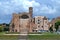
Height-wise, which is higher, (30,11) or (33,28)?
(30,11)

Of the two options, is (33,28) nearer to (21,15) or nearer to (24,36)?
(21,15)

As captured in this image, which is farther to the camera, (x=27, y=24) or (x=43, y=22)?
(x=43, y=22)

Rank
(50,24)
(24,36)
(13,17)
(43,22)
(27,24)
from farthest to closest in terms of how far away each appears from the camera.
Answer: (50,24) < (43,22) < (13,17) < (27,24) < (24,36)

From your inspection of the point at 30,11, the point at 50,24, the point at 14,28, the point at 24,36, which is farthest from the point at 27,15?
the point at 24,36

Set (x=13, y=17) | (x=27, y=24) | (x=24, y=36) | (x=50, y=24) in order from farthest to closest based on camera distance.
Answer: (x=50, y=24)
(x=13, y=17)
(x=27, y=24)
(x=24, y=36)

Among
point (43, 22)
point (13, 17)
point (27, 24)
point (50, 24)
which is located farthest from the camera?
point (50, 24)

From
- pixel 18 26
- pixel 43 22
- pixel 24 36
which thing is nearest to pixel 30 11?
pixel 18 26

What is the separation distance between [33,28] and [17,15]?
20.7 feet

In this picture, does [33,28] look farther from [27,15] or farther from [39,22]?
[39,22]

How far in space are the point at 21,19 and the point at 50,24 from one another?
25296 millimetres

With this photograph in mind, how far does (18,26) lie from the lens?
72.3 m

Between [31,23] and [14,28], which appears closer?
[31,23]

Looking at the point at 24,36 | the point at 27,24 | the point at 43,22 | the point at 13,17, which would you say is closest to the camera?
the point at 24,36

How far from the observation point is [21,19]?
73.1 metres
